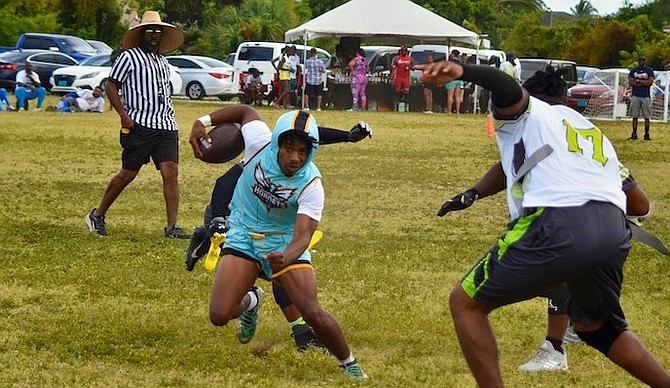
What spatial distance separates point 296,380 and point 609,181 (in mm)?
2206

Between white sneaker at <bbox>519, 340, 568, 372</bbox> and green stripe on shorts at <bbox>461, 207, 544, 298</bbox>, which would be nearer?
green stripe on shorts at <bbox>461, 207, 544, 298</bbox>

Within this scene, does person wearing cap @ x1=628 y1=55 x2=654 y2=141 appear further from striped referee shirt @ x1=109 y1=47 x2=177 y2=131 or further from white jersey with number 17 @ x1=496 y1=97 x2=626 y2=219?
white jersey with number 17 @ x1=496 y1=97 x2=626 y2=219

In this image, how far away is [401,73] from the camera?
32.1 meters

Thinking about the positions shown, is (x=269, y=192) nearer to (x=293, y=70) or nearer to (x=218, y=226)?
(x=218, y=226)

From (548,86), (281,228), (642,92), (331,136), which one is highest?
(548,86)

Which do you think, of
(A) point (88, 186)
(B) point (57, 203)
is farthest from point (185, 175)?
(B) point (57, 203)

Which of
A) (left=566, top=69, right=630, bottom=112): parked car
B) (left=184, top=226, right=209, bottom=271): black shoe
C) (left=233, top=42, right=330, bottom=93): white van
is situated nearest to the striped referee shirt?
(left=184, top=226, right=209, bottom=271): black shoe

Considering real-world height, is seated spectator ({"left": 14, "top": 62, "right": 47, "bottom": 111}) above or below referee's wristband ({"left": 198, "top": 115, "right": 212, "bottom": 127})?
below

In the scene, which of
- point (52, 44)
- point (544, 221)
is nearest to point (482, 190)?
point (544, 221)

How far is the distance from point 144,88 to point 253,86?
71.9ft

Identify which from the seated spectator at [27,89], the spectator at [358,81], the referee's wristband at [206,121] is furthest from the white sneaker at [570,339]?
the spectator at [358,81]

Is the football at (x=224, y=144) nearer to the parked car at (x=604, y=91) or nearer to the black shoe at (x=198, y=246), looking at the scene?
the black shoe at (x=198, y=246)

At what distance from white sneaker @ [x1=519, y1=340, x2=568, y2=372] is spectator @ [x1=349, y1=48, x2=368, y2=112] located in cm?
2540

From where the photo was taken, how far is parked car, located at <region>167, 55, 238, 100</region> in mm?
35906
